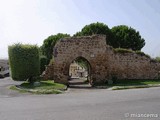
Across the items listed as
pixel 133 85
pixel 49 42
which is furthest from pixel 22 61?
pixel 49 42

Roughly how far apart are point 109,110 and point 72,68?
44.5 metres

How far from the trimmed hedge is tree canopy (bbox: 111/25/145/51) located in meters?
29.4

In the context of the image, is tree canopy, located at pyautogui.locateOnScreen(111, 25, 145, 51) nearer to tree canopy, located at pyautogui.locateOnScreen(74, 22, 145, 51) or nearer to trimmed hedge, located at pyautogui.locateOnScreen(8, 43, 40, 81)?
tree canopy, located at pyautogui.locateOnScreen(74, 22, 145, 51)

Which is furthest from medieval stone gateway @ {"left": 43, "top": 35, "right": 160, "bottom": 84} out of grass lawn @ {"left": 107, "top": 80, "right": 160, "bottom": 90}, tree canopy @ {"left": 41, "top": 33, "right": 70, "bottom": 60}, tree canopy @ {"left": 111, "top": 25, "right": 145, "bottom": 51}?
tree canopy @ {"left": 41, "top": 33, "right": 70, "bottom": 60}

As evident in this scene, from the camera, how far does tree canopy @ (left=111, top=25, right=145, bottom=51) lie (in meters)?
54.3

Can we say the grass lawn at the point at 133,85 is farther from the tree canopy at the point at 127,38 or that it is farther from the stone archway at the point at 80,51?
the tree canopy at the point at 127,38

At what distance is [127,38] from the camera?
5450 cm

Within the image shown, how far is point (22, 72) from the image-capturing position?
85.3ft

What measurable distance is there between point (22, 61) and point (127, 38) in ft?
105

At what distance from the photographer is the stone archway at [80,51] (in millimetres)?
27297

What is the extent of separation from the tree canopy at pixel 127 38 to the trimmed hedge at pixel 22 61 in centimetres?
2938

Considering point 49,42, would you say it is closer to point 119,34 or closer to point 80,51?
point 119,34

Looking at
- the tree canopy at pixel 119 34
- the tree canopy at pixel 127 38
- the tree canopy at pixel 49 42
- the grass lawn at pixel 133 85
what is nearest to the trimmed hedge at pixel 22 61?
the grass lawn at pixel 133 85

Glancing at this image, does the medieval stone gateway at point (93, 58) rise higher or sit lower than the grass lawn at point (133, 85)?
higher
